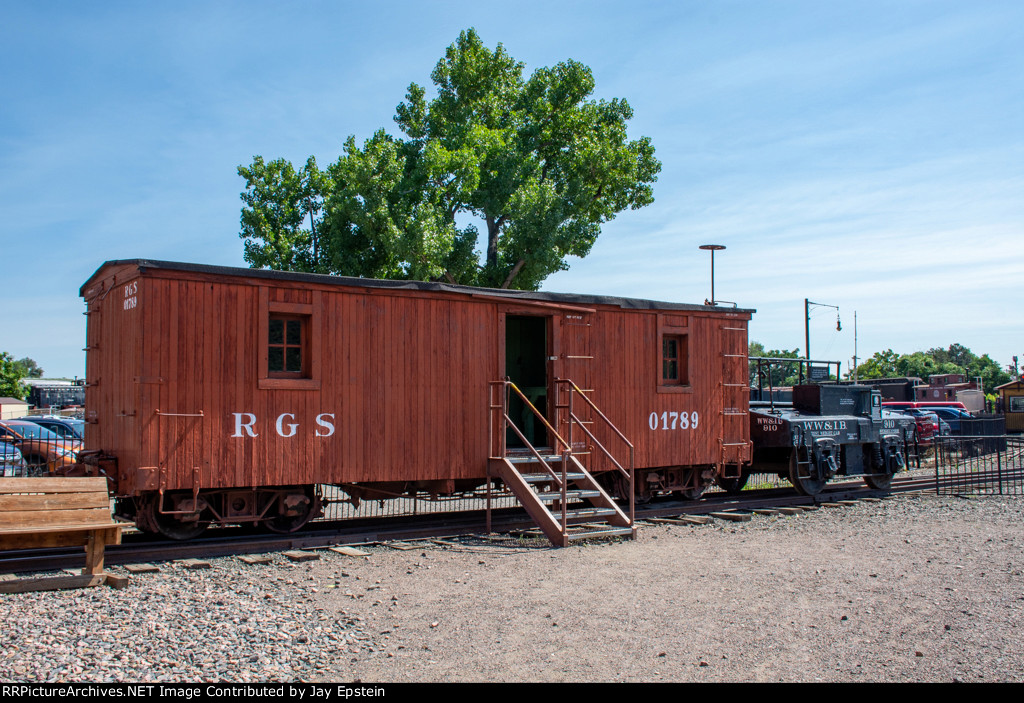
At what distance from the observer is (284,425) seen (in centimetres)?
1023

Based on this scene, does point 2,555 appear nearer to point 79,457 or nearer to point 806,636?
point 79,457

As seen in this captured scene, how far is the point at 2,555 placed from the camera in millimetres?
9234

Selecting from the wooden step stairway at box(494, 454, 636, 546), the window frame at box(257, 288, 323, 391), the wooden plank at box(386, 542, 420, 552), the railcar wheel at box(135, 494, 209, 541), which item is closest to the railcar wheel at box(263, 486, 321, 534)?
the railcar wheel at box(135, 494, 209, 541)

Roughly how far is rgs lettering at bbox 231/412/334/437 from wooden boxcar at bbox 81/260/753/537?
2 centimetres

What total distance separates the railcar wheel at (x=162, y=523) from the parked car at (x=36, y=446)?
19.3 feet

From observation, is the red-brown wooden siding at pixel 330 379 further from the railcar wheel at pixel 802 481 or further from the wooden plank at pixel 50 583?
the railcar wheel at pixel 802 481

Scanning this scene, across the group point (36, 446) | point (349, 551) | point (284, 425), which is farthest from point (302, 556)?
point (36, 446)

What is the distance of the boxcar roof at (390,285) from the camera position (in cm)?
970

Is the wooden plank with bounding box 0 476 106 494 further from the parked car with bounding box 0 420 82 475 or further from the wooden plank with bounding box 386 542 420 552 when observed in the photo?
the parked car with bounding box 0 420 82 475

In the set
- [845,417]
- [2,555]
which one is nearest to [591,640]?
[2,555]

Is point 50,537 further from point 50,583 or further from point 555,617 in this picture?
point 555,617

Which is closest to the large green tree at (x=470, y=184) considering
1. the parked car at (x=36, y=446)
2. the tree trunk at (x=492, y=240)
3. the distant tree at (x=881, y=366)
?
the tree trunk at (x=492, y=240)

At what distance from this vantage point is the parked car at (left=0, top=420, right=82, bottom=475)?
16.0 m

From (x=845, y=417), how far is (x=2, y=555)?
14.1m
